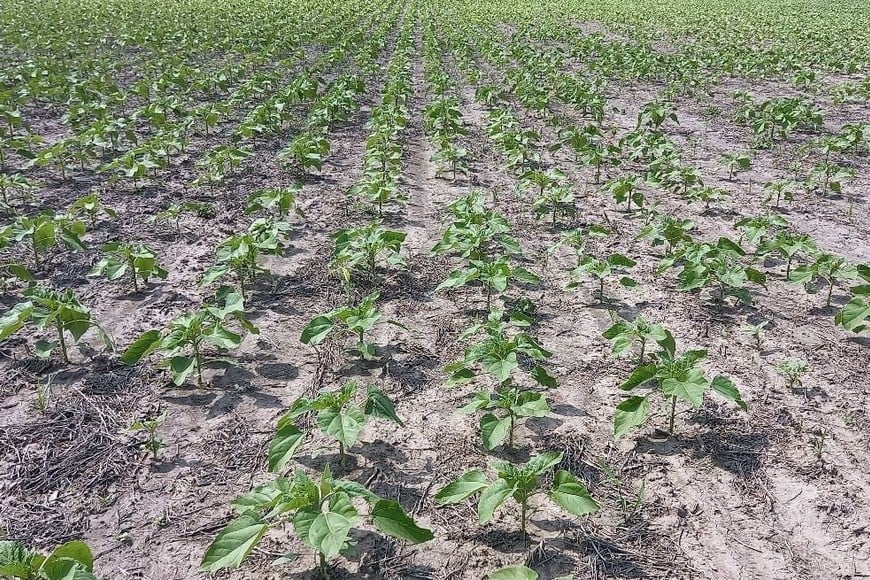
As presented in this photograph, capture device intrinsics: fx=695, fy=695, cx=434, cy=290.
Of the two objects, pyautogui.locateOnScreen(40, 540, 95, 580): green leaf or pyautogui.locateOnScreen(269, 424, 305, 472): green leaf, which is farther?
pyautogui.locateOnScreen(269, 424, 305, 472): green leaf

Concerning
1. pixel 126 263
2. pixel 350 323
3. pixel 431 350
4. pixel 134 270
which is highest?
pixel 350 323

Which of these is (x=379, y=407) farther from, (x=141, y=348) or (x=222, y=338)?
(x=141, y=348)

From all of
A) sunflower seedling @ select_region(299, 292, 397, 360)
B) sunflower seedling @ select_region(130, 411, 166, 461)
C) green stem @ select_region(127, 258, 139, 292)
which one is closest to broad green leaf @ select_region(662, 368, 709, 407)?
sunflower seedling @ select_region(299, 292, 397, 360)

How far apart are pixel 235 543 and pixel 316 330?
1.85m

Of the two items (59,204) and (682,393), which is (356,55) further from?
(682,393)

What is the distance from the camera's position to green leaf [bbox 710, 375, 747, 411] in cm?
375

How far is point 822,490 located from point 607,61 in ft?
48.7

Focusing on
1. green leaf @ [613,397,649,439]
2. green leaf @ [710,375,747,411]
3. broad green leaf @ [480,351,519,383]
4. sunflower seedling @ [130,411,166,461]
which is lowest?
sunflower seedling @ [130,411,166,461]

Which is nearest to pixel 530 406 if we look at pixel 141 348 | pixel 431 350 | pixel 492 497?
pixel 492 497

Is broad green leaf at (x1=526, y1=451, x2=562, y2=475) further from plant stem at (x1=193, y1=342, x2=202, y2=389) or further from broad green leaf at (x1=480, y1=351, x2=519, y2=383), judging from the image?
plant stem at (x1=193, y1=342, x2=202, y2=389)

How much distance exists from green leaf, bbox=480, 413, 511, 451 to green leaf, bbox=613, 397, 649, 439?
0.57m

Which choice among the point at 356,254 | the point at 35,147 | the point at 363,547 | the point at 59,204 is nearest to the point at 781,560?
the point at 363,547

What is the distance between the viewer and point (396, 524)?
2873 millimetres

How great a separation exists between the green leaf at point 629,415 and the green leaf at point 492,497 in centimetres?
86
